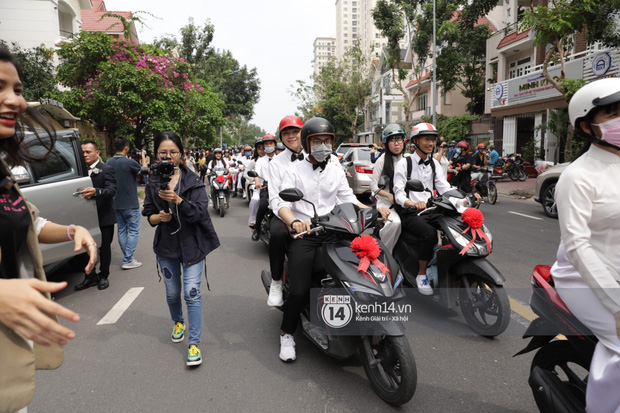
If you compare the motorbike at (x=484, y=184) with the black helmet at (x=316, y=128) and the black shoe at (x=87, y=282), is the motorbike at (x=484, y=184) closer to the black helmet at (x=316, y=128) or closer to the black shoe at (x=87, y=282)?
the black helmet at (x=316, y=128)

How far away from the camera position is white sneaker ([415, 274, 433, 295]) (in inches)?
158

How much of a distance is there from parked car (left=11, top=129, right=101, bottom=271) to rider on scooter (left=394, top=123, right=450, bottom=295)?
328 cm

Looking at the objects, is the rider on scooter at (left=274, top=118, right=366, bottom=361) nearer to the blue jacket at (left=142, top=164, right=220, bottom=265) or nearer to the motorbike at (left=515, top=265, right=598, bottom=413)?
the blue jacket at (left=142, top=164, right=220, bottom=265)

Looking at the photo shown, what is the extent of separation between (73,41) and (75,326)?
581 inches

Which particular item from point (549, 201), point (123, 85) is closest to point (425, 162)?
point (549, 201)

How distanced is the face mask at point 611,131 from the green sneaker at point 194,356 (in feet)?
9.51

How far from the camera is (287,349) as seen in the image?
130 inches

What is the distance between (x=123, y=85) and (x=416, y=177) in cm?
1397

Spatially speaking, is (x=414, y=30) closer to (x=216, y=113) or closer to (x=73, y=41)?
(x=216, y=113)

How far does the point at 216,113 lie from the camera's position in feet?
66.0

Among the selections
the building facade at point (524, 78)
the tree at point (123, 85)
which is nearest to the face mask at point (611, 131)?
the tree at point (123, 85)

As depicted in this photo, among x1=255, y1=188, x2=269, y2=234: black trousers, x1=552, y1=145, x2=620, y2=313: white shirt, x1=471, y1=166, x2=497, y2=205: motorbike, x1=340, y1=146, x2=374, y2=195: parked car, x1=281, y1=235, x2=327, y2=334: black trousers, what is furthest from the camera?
x1=340, y1=146, x2=374, y2=195: parked car

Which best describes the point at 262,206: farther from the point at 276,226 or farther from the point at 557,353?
the point at 557,353

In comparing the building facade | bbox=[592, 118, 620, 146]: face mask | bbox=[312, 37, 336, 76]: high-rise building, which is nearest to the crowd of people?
bbox=[592, 118, 620, 146]: face mask
